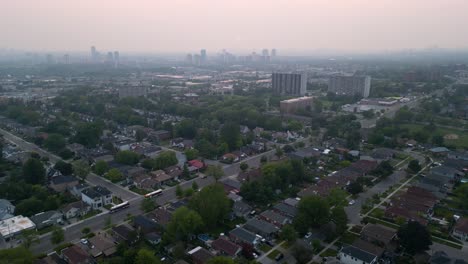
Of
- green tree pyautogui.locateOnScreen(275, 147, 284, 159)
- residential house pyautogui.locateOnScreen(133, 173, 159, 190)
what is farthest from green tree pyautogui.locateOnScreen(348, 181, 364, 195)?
residential house pyautogui.locateOnScreen(133, 173, 159, 190)

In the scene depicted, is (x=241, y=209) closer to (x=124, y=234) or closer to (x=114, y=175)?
(x=124, y=234)

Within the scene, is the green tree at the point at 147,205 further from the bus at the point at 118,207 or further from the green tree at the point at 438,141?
the green tree at the point at 438,141

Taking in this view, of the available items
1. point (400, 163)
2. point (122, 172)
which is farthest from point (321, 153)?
point (122, 172)

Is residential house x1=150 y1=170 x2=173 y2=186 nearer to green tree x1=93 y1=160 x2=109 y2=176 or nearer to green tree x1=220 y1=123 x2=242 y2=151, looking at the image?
green tree x1=93 y1=160 x2=109 y2=176

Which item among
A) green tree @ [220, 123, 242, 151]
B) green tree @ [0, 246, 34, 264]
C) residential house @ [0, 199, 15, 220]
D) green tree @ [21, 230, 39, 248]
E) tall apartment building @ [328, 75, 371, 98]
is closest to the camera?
green tree @ [0, 246, 34, 264]

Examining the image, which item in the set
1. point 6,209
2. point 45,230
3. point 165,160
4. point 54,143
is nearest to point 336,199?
point 165,160

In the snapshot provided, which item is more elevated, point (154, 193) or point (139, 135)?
point (139, 135)
